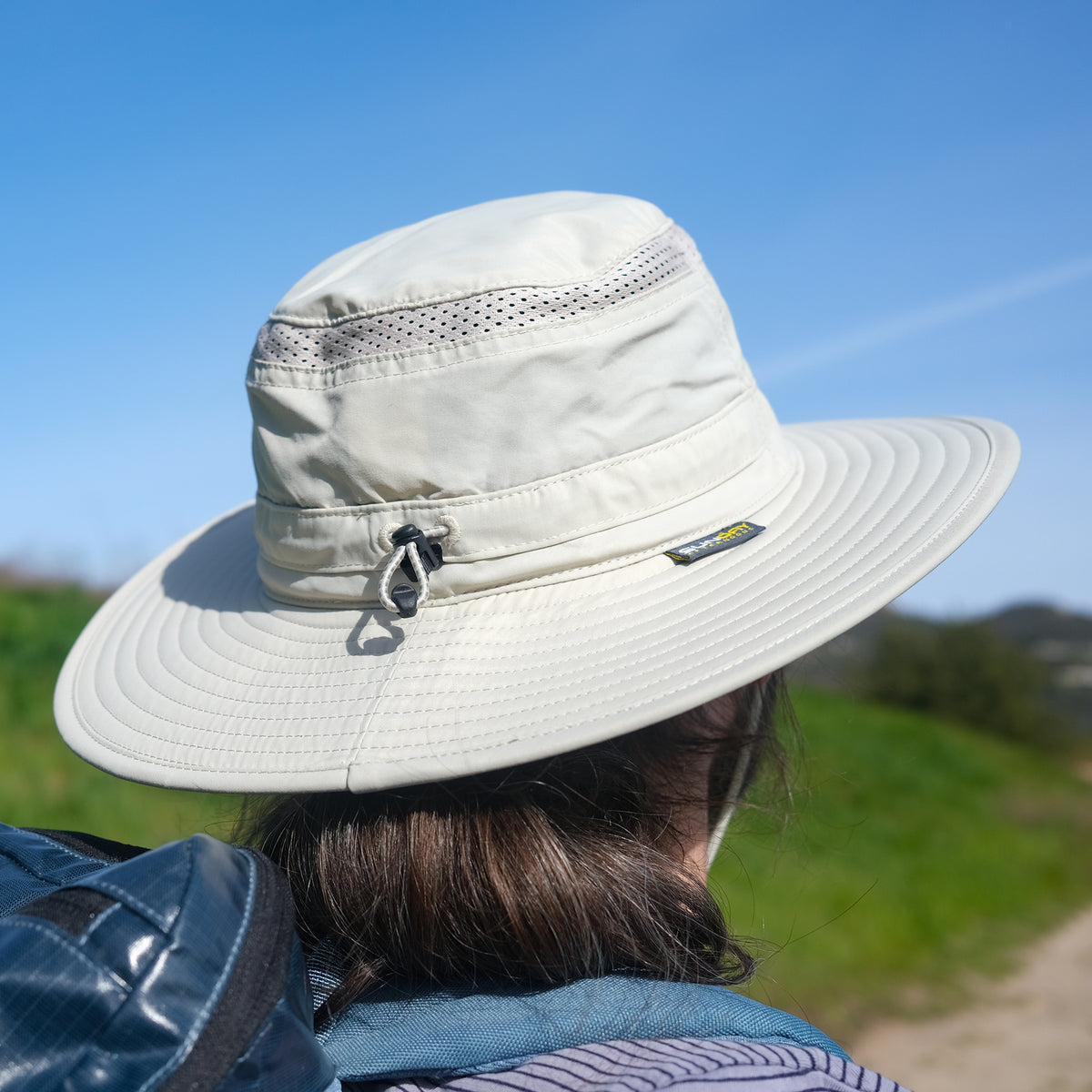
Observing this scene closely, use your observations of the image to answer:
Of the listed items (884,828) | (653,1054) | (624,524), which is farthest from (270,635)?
(884,828)

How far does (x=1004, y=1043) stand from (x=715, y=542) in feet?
24.0

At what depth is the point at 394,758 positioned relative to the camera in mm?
1188

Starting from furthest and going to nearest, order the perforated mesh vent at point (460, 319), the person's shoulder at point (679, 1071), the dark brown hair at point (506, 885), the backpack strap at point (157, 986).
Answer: the perforated mesh vent at point (460, 319)
the dark brown hair at point (506, 885)
the person's shoulder at point (679, 1071)
the backpack strap at point (157, 986)

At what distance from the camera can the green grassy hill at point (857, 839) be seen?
657 centimetres

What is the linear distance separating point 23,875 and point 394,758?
451mm

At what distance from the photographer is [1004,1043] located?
7055mm

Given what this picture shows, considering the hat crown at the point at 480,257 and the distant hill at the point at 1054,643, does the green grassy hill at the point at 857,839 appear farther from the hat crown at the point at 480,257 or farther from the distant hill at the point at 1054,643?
the distant hill at the point at 1054,643

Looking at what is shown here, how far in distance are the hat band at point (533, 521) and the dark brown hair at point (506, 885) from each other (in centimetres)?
27

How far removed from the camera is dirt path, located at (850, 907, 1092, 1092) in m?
6.47

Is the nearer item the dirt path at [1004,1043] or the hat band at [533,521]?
the hat band at [533,521]

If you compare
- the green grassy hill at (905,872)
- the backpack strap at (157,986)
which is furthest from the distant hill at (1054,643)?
the backpack strap at (157,986)

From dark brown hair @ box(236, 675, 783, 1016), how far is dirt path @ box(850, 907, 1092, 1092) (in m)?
5.60

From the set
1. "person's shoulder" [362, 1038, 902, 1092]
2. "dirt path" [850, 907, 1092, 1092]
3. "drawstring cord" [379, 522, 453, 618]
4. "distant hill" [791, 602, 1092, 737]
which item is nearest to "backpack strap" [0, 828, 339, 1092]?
"person's shoulder" [362, 1038, 902, 1092]

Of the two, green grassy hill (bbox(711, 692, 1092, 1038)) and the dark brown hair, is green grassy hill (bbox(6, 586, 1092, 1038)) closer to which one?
green grassy hill (bbox(711, 692, 1092, 1038))
